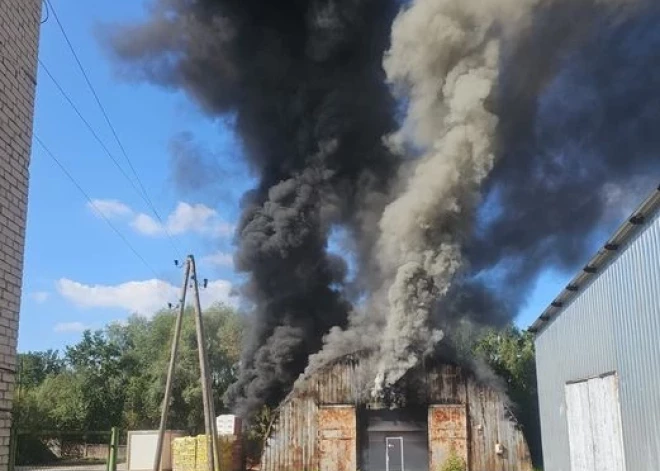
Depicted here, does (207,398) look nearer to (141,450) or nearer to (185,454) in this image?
(185,454)

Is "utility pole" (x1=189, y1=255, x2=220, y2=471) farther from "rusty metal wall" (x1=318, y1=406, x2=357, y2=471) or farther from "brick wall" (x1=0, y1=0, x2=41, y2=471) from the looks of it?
"brick wall" (x1=0, y1=0, x2=41, y2=471)

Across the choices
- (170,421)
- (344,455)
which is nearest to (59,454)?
(170,421)

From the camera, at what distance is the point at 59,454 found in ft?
145

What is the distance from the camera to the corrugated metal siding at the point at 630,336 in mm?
10234

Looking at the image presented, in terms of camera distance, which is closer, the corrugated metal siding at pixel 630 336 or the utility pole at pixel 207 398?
the corrugated metal siding at pixel 630 336

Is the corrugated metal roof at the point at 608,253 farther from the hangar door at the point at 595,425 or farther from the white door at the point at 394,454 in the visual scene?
the white door at the point at 394,454

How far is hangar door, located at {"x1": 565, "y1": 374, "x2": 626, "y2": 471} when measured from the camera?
12.2m

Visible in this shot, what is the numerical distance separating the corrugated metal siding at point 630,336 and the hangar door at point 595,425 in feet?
0.86

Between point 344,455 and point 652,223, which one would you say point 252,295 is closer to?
point 344,455

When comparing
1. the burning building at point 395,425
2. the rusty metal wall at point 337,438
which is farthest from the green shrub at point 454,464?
the rusty metal wall at point 337,438

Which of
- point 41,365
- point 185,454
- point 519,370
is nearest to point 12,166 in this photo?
point 185,454

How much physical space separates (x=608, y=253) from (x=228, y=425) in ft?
76.5

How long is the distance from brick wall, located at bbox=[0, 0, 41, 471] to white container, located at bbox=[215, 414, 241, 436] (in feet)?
85.4

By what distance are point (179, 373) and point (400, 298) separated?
2342 centimetres
